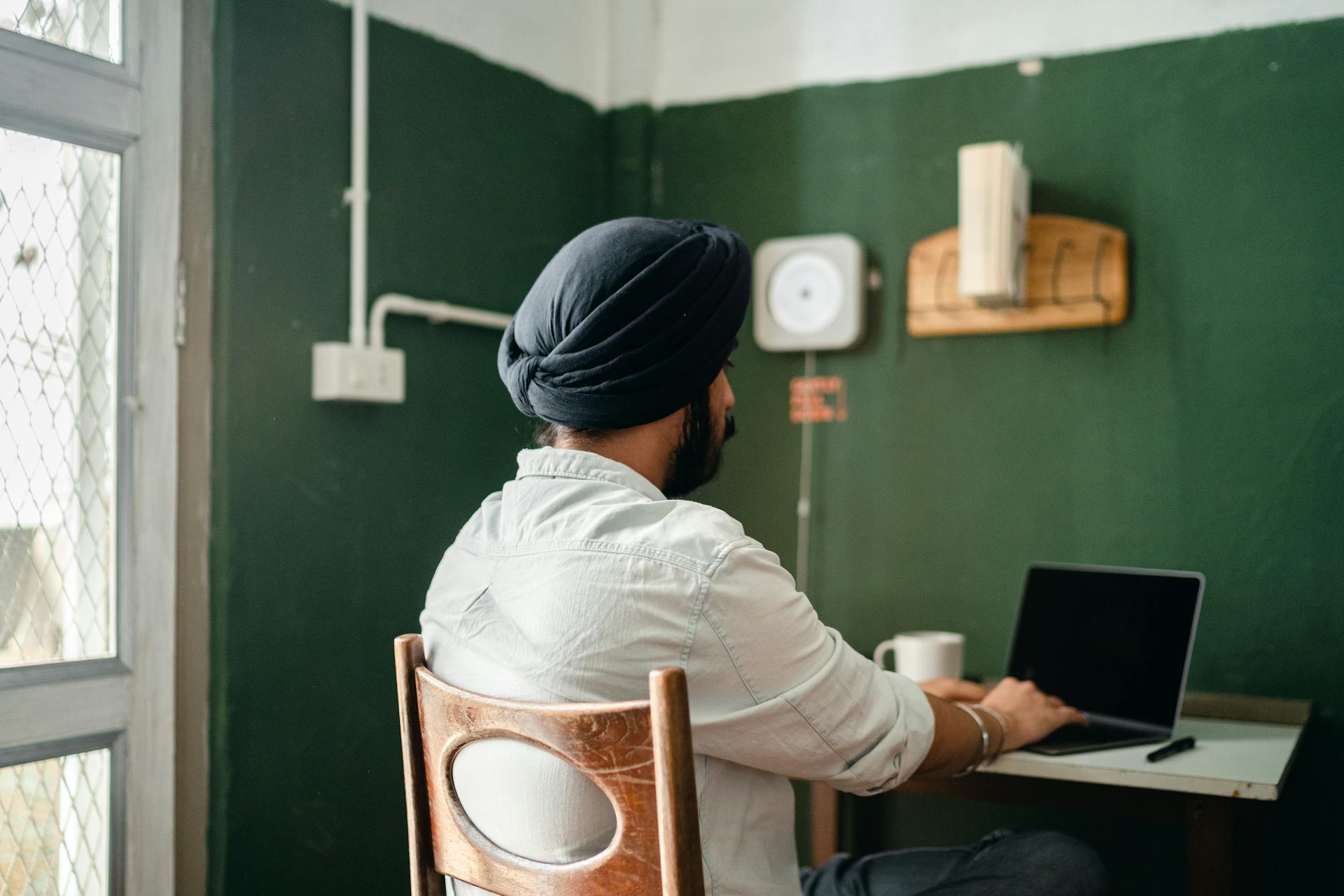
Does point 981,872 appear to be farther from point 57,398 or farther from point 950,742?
point 57,398

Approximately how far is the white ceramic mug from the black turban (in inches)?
36.1

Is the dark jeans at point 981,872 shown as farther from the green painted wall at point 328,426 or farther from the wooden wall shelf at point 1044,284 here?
the wooden wall shelf at point 1044,284

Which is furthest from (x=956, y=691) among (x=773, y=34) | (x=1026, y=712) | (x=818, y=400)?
(x=773, y=34)

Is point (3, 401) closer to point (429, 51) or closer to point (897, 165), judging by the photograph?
point (429, 51)

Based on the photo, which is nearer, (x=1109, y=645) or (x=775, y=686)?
(x=775, y=686)

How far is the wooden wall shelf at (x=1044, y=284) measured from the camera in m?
2.12

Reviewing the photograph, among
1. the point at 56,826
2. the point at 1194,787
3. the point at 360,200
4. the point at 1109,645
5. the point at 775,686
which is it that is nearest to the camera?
the point at 775,686

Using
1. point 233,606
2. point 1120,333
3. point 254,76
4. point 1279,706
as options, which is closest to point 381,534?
point 233,606

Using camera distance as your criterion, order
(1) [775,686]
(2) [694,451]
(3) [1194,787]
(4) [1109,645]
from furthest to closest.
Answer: (4) [1109,645]
(3) [1194,787]
(2) [694,451]
(1) [775,686]

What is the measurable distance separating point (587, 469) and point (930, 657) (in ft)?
3.22

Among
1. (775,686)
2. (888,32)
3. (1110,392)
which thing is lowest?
(775,686)

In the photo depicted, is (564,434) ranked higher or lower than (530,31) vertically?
lower

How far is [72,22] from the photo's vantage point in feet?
5.31

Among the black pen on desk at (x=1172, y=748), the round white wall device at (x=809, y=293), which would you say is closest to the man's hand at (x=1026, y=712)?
the black pen on desk at (x=1172, y=748)
